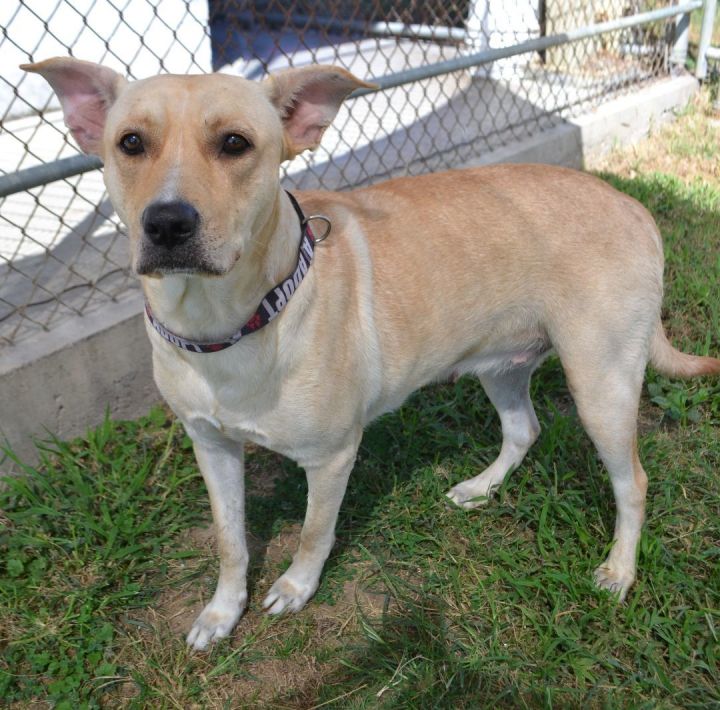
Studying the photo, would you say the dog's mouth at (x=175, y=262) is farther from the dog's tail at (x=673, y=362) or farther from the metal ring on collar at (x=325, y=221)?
the dog's tail at (x=673, y=362)

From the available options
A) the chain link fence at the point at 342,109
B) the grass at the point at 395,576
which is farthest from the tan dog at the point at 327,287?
the chain link fence at the point at 342,109

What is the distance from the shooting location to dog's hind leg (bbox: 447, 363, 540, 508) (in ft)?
9.52

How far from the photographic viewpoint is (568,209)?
2.45 meters

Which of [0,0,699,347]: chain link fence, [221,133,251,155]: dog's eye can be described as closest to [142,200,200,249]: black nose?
[221,133,251,155]: dog's eye

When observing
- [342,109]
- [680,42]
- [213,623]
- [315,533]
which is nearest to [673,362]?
[315,533]

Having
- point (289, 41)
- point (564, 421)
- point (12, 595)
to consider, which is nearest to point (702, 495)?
point (564, 421)

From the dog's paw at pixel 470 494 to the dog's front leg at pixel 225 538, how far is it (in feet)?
2.76

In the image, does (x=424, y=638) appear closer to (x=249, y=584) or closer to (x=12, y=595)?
(x=249, y=584)

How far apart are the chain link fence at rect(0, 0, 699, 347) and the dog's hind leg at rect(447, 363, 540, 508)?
1481 mm

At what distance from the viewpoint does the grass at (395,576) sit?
2.23 m

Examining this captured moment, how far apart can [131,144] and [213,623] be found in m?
1.45

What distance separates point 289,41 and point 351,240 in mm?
6315

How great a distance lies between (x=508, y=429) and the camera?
2.92m

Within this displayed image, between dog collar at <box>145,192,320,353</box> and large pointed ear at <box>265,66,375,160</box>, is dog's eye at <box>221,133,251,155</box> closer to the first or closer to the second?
large pointed ear at <box>265,66,375,160</box>
